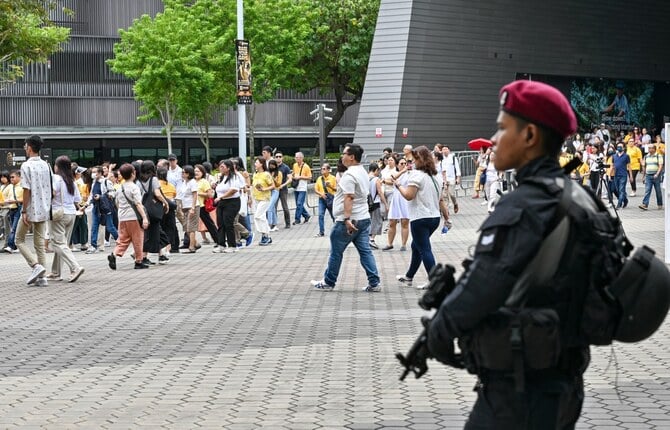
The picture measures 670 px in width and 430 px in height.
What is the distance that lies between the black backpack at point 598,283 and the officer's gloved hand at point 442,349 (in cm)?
32

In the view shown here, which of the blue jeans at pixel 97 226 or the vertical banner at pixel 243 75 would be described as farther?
the vertical banner at pixel 243 75

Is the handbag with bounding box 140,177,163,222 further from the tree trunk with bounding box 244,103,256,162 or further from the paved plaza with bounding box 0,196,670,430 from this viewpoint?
the tree trunk with bounding box 244,103,256,162

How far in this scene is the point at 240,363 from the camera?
9.81m

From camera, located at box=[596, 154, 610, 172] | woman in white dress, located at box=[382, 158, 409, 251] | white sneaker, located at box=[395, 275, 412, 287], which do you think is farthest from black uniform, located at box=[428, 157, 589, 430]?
camera, located at box=[596, 154, 610, 172]

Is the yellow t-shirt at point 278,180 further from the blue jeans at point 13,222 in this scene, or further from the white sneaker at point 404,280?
the white sneaker at point 404,280

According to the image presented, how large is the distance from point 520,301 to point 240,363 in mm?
6127

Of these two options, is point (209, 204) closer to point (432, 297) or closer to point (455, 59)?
point (432, 297)

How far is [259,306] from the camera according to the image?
547 inches

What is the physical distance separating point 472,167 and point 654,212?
13592mm

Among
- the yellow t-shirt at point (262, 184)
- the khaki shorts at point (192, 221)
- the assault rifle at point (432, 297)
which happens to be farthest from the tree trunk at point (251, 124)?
the assault rifle at point (432, 297)

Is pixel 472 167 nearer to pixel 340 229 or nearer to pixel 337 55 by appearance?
pixel 337 55

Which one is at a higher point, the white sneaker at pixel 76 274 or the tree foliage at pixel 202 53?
the tree foliage at pixel 202 53

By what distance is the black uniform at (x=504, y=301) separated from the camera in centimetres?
388

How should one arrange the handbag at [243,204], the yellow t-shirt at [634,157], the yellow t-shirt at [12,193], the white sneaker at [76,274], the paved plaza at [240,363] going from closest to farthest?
1. the paved plaza at [240,363]
2. the white sneaker at [76,274]
3. the handbag at [243,204]
4. the yellow t-shirt at [12,193]
5. the yellow t-shirt at [634,157]
